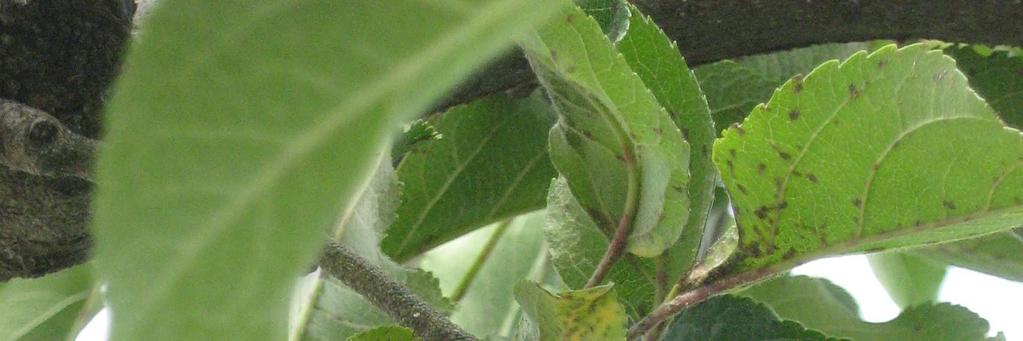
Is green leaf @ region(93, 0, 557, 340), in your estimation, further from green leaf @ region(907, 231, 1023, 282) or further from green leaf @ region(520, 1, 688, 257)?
green leaf @ region(907, 231, 1023, 282)

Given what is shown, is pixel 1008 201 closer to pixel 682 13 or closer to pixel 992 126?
pixel 992 126

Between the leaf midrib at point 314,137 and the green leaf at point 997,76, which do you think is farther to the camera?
the green leaf at point 997,76

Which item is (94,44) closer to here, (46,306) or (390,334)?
(390,334)

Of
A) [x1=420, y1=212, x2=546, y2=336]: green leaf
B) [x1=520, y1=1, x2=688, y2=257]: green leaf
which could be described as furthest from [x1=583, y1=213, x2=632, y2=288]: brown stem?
[x1=420, y1=212, x2=546, y2=336]: green leaf

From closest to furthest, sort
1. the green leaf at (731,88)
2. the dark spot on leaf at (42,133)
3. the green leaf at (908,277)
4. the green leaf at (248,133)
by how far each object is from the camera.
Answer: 1. the green leaf at (248,133)
2. the dark spot on leaf at (42,133)
3. the green leaf at (731,88)
4. the green leaf at (908,277)

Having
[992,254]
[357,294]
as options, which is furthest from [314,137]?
[992,254]

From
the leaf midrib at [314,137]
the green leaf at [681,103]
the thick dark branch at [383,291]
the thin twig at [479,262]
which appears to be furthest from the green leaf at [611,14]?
the thin twig at [479,262]

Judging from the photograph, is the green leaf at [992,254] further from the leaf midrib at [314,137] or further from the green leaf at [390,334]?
the leaf midrib at [314,137]

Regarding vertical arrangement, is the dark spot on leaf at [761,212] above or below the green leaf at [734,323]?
above
